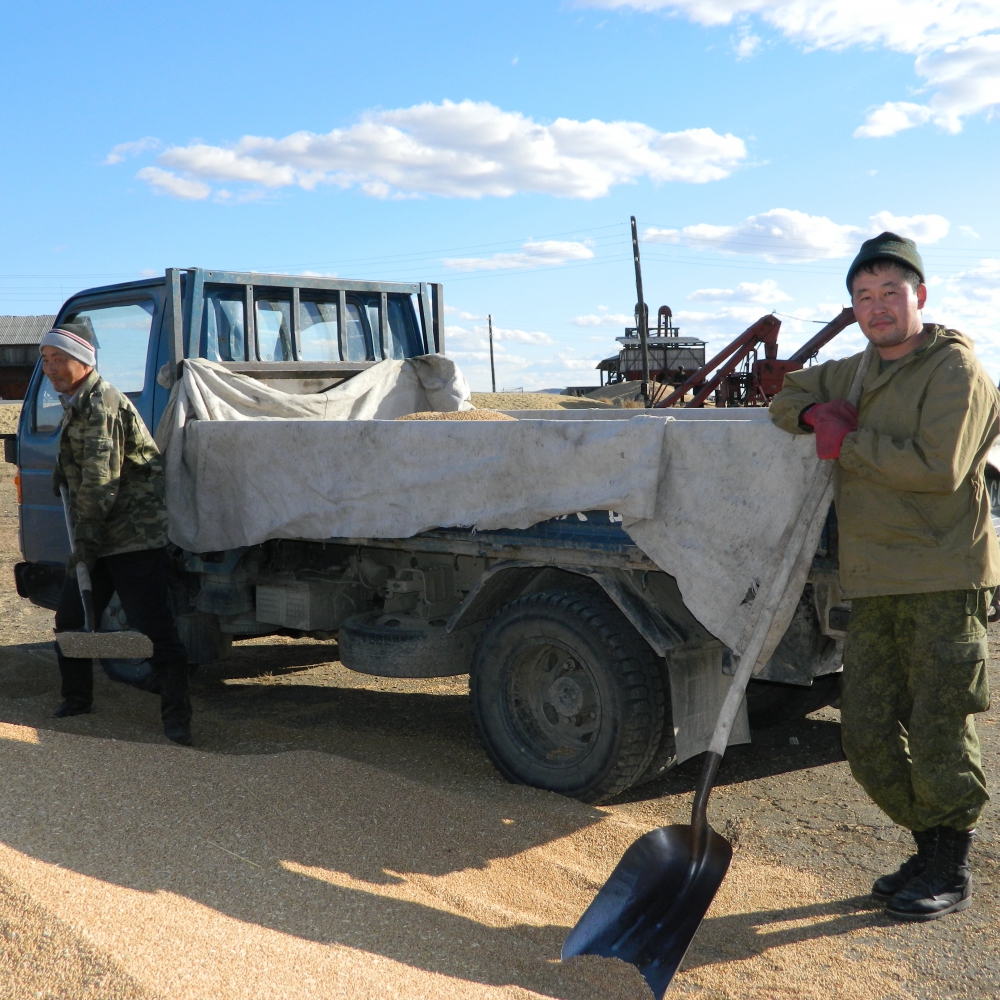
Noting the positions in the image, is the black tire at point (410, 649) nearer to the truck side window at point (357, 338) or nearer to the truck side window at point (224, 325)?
the truck side window at point (224, 325)

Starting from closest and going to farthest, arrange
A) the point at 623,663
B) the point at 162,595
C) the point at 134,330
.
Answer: the point at 623,663, the point at 162,595, the point at 134,330

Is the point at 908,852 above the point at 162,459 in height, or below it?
below

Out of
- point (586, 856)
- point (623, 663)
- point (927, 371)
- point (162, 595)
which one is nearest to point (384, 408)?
point (162, 595)

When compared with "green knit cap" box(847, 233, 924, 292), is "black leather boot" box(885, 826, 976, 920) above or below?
below

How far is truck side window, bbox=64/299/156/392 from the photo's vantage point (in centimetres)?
577

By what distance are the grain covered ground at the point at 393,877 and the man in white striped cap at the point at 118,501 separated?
41 centimetres

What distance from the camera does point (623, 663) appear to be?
3893 millimetres

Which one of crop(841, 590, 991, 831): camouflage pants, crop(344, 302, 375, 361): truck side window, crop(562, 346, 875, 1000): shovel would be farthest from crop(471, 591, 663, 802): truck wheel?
crop(344, 302, 375, 361): truck side window

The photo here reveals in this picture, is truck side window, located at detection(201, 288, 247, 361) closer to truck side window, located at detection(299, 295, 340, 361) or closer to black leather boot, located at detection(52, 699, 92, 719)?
truck side window, located at detection(299, 295, 340, 361)

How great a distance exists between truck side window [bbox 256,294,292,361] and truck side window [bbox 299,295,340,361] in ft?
0.32

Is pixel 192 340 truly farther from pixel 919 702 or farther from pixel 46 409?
pixel 919 702

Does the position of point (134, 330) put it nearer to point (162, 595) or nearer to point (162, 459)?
point (162, 459)

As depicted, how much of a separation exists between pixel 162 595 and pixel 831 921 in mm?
3309

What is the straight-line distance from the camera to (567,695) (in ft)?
13.6
